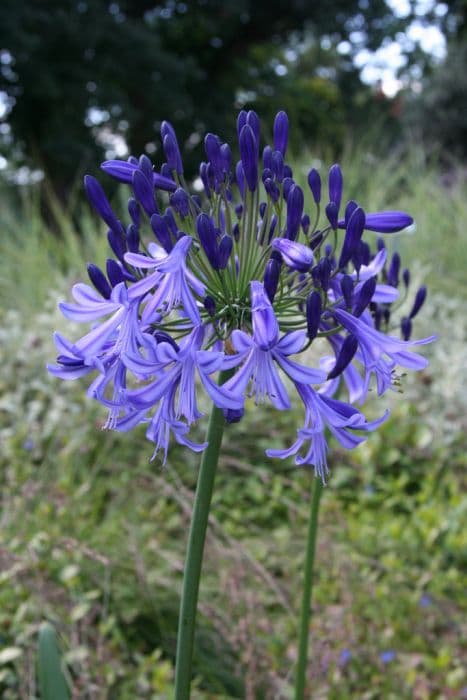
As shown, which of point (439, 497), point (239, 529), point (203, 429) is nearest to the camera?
point (239, 529)

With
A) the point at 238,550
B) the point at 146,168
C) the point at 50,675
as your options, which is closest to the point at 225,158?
the point at 146,168

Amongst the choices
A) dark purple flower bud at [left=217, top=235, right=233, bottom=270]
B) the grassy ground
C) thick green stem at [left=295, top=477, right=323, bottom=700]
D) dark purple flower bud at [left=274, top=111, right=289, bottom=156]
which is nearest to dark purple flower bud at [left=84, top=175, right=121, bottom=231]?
dark purple flower bud at [left=217, top=235, right=233, bottom=270]

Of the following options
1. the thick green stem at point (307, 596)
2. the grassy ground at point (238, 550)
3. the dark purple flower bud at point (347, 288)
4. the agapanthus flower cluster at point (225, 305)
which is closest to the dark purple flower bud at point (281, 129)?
the agapanthus flower cluster at point (225, 305)

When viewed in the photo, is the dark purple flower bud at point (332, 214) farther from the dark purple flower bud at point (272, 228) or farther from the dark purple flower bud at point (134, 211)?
the dark purple flower bud at point (134, 211)

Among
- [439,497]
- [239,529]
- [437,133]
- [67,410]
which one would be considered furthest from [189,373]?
[437,133]

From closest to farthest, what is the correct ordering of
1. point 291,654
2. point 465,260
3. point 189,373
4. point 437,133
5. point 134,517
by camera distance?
point 189,373 → point 291,654 → point 134,517 → point 465,260 → point 437,133

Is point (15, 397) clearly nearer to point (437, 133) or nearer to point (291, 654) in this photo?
point (291, 654)
